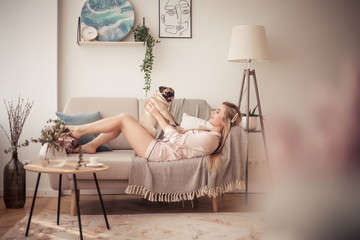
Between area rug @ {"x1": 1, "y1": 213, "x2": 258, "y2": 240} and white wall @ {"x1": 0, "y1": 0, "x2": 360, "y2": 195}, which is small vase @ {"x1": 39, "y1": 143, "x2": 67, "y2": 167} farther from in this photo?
white wall @ {"x1": 0, "y1": 0, "x2": 360, "y2": 195}

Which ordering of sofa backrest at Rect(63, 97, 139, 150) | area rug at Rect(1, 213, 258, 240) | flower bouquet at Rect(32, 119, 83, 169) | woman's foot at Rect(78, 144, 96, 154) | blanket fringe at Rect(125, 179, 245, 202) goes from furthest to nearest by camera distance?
sofa backrest at Rect(63, 97, 139, 150) → woman's foot at Rect(78, 144, 96, 154) → blanket fringe at Rect(125, 179, 245, 202) → area rug at Rect(1, 213, 258, 240) → flower bouquet at Rect(32, 119, 83, 169)

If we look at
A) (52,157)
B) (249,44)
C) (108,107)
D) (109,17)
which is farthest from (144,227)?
(109,17)

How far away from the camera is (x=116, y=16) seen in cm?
346

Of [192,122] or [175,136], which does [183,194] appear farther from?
[192,122]

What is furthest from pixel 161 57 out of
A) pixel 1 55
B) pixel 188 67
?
pixel 1 55

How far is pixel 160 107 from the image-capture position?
2.69m

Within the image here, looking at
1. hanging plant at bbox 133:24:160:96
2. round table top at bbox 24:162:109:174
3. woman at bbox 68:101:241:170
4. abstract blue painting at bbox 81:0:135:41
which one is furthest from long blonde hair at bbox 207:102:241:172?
abstract blue painting at bbox 81:0:135:41

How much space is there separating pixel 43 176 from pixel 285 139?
3.45 meters

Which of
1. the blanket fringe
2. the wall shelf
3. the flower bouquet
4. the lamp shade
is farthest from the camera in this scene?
the wall shelf

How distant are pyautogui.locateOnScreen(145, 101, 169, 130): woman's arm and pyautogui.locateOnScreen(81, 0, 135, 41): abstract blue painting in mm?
1044

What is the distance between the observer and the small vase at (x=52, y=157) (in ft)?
6.27

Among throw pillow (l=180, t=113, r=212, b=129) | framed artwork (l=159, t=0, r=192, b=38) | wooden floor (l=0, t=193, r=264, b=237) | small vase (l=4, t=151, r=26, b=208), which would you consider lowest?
wooden floor (l=0, t=193, r=264, b=237)

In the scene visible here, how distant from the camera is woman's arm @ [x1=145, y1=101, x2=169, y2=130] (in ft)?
8.51

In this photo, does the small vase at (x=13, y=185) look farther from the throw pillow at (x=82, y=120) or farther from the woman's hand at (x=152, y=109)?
the woman's hand at (x=152, y=109)
